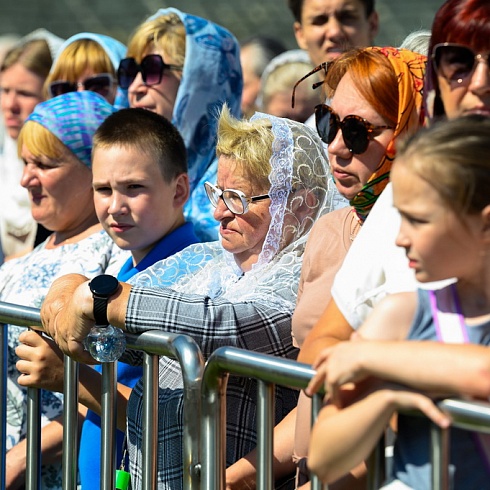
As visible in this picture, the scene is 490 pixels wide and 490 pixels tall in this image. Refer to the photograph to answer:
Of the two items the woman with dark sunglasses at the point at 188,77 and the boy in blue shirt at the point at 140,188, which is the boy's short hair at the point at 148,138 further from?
the woman with dark sunglasses at the point at 188,77

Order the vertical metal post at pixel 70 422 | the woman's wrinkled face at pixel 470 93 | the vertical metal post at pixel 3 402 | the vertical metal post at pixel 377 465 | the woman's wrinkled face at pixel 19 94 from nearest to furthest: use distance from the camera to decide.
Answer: the vertical metal post at pixel 377 465 → the woman's wrinkled face at pixel 470 93 → the vertical metal post at pixel 70 422 → the vertical metal post at pixel 3 402 → the woman's wrinkled face at pixel 19 94

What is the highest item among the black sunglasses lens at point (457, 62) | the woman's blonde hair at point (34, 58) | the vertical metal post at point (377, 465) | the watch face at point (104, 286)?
the black sunglasses lens at point (457, 62)

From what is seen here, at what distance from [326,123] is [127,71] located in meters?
2.13

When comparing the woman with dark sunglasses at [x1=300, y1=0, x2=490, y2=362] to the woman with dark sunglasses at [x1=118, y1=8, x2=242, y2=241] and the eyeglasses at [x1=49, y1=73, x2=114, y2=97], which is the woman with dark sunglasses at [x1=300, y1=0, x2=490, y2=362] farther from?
the eyeglasses at [x1=49, y1=73, x2=114, y2=97]

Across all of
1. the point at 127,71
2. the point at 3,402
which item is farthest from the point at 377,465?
the point at 127,71

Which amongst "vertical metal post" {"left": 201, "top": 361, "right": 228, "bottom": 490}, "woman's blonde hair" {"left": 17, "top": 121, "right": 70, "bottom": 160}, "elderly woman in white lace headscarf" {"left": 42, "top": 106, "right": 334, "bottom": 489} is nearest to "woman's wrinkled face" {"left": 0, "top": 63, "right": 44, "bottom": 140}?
"woman's blonde hair" {"left": 17, "top": 121, "right": 70, "bottom": 160}

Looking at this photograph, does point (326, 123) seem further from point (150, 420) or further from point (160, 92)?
point (160, 92)

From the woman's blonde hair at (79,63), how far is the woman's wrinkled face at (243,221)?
7.45 feet

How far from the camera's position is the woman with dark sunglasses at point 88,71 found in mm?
5410

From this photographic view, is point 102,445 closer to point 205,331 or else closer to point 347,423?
point 205,331

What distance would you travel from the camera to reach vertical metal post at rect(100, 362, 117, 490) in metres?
Answer: 2.94

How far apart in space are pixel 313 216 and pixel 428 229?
138 centimetres

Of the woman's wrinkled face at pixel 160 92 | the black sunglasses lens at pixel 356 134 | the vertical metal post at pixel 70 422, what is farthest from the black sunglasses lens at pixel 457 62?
the woman's wrinkled face at pixel 160 92

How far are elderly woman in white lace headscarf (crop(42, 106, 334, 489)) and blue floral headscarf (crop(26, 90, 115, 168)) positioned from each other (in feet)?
3.47
